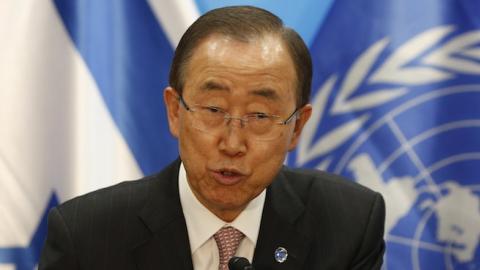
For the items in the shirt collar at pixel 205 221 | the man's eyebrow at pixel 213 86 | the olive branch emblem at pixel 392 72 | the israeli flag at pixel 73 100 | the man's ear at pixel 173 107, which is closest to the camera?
the man's eyebrow at pixel 213 86

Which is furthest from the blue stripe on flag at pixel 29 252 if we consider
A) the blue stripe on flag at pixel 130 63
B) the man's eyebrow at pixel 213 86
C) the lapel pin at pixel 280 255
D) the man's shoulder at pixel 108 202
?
the man's eyebrow at pixel 213 86

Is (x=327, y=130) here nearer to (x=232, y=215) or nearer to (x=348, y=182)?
(x=348, y=182)

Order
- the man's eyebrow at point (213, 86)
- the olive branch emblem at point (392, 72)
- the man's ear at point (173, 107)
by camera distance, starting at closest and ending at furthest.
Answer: the man's eyebrow at point (213, 86) < the man's ear at point (173, 107) < the olive branch emblem at point (392, 72)

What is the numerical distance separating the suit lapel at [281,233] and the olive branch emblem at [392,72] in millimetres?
784

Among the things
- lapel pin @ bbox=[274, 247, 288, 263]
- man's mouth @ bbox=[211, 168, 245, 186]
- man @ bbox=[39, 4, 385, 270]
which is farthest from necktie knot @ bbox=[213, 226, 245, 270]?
man's mouth @ bbox=[211, 168, 245, 186]

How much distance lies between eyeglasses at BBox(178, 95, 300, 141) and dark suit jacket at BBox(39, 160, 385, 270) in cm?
34

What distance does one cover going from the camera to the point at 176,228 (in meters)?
2.22

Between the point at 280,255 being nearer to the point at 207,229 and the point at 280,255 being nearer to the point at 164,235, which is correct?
the point at 207,229

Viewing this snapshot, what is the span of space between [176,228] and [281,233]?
289 millimetres

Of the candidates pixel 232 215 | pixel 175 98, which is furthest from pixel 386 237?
→ pixel 175 98

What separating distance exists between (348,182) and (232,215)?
502 mm

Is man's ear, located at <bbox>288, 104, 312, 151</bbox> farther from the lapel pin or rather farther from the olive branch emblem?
the olive branch emblem

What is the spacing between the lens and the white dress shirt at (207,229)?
222 cm

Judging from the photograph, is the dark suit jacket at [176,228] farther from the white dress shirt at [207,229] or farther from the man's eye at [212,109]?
the man's eye at [212,109]
